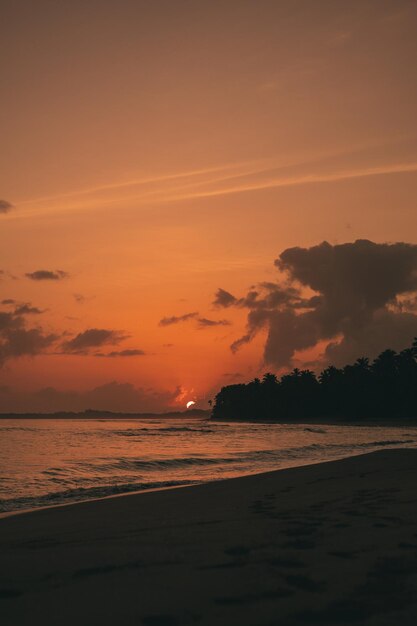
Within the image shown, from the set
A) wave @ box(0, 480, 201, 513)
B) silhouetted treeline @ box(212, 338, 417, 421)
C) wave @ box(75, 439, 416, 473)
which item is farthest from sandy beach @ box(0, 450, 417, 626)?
silhouetted treeline @ box(212, 338, 417, 421)

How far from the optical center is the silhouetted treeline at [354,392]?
134 metres

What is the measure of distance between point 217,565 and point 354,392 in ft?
469

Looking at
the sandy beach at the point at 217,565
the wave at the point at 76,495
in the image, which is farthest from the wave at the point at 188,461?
the sandy beach at the point at 217,565

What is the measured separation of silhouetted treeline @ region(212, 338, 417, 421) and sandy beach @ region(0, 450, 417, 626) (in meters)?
130

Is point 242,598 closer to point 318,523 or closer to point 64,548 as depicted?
point 64,548

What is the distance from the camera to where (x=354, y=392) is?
143 meters

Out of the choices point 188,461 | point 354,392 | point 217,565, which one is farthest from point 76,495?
point 354,392

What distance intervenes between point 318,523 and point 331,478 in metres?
8.09

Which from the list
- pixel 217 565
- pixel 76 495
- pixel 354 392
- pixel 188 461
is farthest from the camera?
pixel 354 392

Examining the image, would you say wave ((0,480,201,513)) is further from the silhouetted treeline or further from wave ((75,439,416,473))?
the silhouetted treeline

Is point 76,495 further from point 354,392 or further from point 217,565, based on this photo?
point 354,392

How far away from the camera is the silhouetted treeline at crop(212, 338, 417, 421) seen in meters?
134

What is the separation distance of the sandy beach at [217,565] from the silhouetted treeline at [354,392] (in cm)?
12999

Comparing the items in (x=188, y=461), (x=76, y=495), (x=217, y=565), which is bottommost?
(x=188, y=461)
